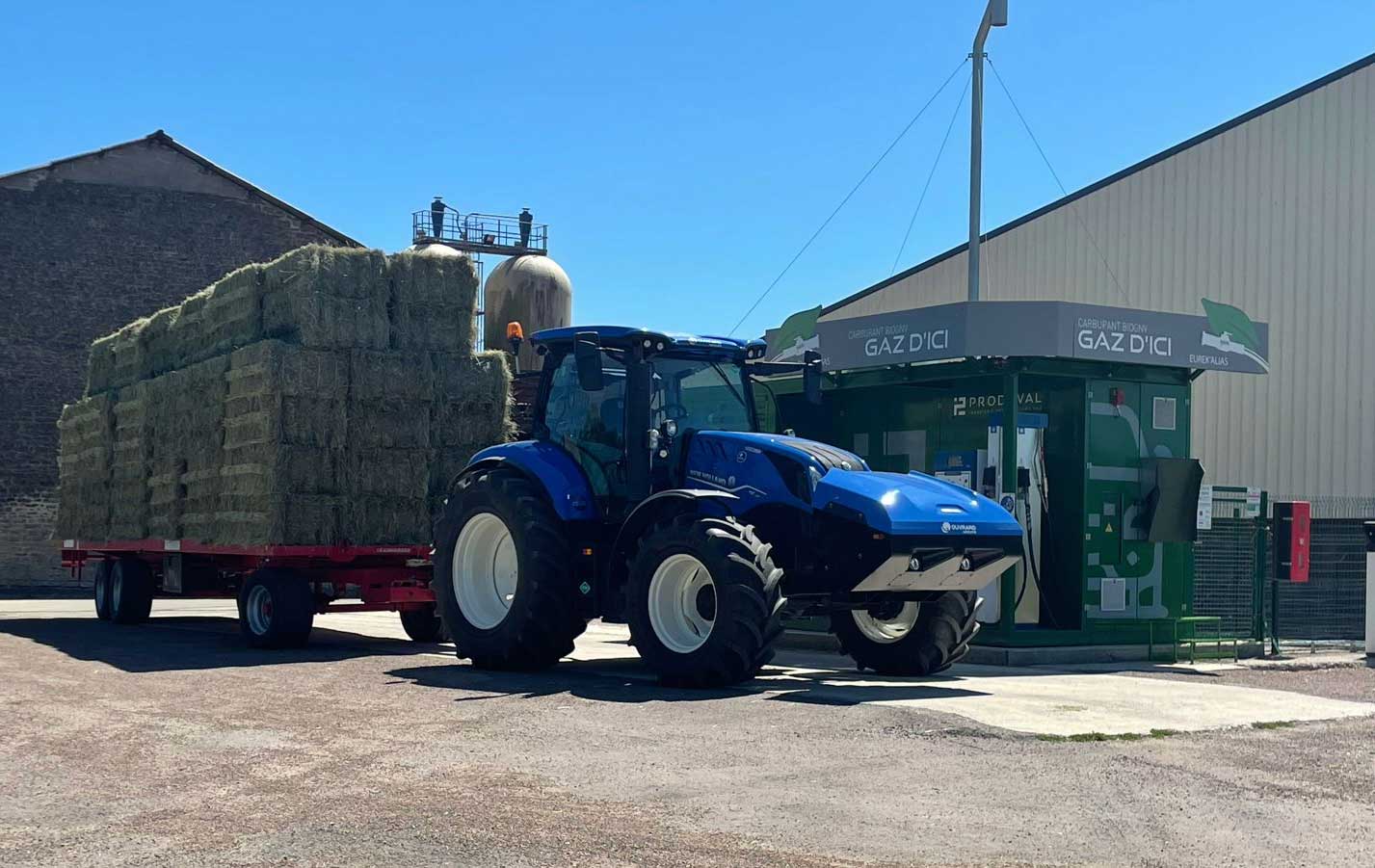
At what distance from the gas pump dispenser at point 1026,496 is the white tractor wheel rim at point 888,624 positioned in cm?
260

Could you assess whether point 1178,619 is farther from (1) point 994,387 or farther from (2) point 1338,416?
(2) point 1338,416

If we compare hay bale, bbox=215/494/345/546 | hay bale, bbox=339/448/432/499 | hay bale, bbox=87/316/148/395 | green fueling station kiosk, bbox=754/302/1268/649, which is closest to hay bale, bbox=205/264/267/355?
hay bale, bbox=339/448/432/499

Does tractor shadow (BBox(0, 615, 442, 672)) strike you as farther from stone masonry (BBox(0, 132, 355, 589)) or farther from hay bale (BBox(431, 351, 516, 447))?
stone masonry (BBox(0, 132, 355, 589))

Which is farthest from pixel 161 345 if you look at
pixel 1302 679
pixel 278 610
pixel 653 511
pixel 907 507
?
pixel 1302 679

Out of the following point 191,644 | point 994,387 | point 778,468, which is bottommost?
point 191,644

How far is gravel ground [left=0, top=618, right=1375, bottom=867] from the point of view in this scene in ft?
19.4

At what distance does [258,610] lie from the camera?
14.4 metres

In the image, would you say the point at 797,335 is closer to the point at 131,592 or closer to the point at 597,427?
the point at 597,427

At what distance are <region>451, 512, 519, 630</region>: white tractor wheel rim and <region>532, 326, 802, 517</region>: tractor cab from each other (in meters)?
0.91

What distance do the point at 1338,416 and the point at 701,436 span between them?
14709mm

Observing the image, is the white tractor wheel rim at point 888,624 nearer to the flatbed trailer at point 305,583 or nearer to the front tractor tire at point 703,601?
the front tractor tire at point 703,601

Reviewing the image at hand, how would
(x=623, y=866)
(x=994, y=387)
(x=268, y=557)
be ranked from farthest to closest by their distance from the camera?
(x=994, y=387) < (x=268, y=557) < (x=623, y=866)

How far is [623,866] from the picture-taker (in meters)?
5.56

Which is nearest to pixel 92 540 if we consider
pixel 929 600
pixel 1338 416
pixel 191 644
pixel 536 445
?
pixel 191 644
